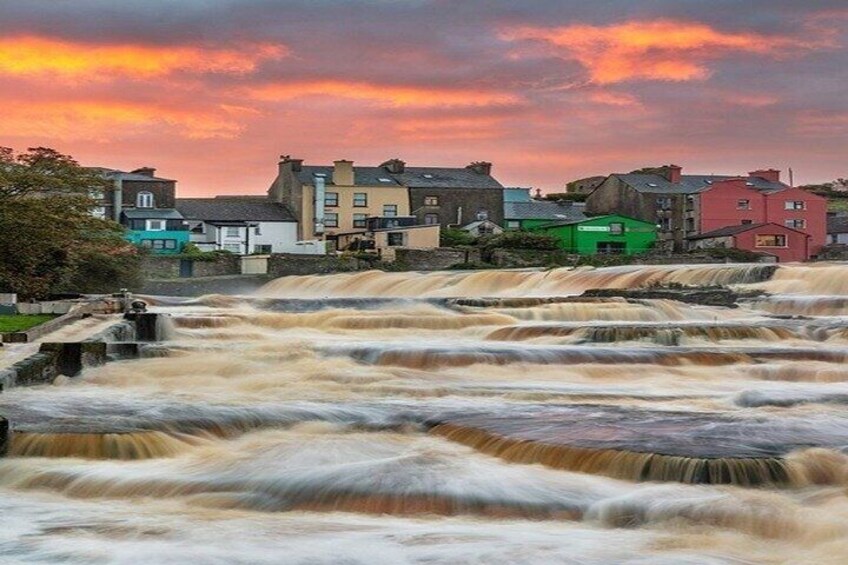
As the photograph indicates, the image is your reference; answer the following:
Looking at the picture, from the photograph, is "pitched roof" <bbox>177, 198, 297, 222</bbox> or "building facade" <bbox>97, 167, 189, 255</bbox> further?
"pitched roof" <bbox>177, 198, 297, 222</bbox>

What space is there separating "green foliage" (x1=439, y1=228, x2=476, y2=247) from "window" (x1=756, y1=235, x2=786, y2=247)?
700 inches

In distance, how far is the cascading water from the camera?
339 inches

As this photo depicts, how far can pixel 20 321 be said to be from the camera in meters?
23.0

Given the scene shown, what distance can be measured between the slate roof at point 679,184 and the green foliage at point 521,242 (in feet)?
54.1

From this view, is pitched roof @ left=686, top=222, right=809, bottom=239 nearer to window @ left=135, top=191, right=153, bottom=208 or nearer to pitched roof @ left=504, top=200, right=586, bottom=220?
pitched roof @ left=504, top=200, right=586, bottom=220

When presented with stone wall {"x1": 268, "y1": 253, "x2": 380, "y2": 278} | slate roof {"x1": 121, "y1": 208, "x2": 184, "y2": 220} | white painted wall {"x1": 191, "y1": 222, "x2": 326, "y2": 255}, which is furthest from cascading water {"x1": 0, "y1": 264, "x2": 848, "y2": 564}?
white painted wall {"x1": 191, "y1": 222, "x2": 326, "y2": 255}

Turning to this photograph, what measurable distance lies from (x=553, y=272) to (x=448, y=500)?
33.0m

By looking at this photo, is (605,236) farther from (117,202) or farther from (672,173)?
(117,202)

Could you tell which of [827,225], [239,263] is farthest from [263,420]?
[827,225]

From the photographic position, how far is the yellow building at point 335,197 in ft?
238

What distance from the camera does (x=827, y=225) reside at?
8112 centimetres

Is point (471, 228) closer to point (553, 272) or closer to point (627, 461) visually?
point (553, 272)

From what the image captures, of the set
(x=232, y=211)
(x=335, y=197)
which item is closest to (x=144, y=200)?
(x=232, y=211)

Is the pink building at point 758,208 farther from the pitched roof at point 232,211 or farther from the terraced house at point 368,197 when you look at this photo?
the pitched roof at point 232,211
